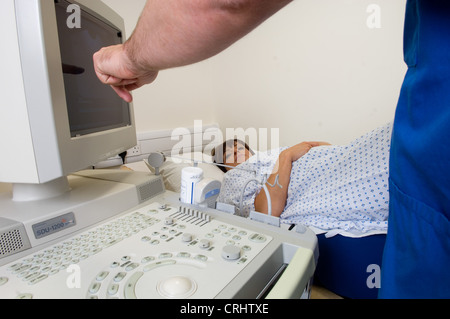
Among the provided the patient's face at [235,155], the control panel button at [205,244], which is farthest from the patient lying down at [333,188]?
the patient's face at [235,155]

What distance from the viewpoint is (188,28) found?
1.15ft

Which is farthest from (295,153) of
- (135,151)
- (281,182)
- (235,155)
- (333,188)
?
(135,151)

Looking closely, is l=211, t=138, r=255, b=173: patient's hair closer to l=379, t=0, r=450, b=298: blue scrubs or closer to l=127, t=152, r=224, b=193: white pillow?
l=127, t=152, r=224, b=193: white pillow

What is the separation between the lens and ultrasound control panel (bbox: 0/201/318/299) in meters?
0.44

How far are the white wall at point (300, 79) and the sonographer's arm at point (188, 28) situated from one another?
5.20 ft

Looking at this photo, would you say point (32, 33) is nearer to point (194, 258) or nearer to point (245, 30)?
point (245, 30)

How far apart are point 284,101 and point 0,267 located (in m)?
1.96

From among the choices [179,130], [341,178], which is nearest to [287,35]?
[179,130]

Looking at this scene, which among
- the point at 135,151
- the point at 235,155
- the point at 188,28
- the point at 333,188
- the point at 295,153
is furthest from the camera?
the point at 235,155

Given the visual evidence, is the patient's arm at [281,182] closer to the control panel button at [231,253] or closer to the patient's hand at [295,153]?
the patient's hand at [295,153]

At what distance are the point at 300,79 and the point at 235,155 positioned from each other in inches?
29.7

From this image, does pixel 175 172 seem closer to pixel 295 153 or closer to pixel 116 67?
pixel 295 153

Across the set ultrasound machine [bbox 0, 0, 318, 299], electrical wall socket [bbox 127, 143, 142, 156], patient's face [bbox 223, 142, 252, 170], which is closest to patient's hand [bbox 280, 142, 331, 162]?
patient's face [bbox 223, 142, 252, 170]

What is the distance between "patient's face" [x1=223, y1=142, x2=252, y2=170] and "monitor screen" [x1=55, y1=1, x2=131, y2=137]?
1278mm
